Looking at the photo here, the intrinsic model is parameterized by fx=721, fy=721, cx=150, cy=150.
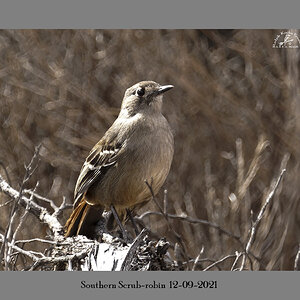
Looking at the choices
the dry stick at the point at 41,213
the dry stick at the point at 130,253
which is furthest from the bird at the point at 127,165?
the dry stick at the point at 130,253

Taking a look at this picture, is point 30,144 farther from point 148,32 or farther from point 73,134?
point 148,32

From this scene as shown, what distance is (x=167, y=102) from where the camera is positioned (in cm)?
887

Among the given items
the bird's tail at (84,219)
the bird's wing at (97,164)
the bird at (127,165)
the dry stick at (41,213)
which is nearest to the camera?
the dry stick at (41,213)

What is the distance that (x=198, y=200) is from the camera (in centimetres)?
870

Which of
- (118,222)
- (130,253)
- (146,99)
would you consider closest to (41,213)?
(118,222)

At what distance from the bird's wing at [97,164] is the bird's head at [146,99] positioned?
14.5 inches

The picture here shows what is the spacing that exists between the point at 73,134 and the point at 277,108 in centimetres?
250

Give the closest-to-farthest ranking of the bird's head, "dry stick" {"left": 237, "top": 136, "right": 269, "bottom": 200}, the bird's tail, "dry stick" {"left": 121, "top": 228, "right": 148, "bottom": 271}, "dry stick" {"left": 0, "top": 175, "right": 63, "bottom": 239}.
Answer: "dry stick" {"left": 121, "top": 228, "right": 148, "bottom": 271} → "dry stick" {"left": 0, "top": 175, "right": 63, "bottom": 239} → the bird's tail → the bird's head → "dry stick" {"left": 237, "top": 136, "right": 269, "bottom": 200}

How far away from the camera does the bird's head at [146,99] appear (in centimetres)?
650

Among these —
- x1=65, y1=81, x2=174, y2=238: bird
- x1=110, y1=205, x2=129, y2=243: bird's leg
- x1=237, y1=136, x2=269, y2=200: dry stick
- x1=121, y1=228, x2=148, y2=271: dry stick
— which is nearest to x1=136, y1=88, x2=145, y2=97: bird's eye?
x1=65, y1=81, x2=174, y2=238: bird

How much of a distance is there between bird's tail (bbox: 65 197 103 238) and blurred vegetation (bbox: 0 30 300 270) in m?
1.89

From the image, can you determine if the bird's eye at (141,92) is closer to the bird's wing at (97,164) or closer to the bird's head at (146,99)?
the bird's head at (146,99)

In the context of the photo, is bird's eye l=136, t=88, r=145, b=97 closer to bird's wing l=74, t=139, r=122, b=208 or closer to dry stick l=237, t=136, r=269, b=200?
bird's wing l=74, t=139, r=122, b=208

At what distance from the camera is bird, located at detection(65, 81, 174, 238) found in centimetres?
617
